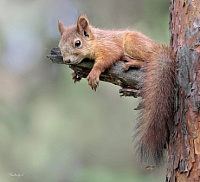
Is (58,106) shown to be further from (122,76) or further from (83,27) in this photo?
(122,76)

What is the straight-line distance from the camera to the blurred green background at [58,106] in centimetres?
461

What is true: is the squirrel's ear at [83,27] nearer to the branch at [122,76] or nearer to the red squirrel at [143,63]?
the red squirrel at [143,63]

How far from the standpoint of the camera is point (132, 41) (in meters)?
2.64

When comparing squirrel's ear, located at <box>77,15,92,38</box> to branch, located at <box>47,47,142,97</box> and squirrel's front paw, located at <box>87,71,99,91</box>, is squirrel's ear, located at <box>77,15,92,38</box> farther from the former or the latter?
squirrel's front paw, located at <box>87,71,99,91</box>

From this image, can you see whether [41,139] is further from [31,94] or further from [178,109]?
[178,109]

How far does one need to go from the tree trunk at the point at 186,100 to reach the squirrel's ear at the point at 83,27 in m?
0.63

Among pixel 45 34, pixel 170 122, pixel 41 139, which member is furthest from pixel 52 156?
pixel 170 122

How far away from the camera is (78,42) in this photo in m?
2.66

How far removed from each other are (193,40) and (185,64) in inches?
4.4

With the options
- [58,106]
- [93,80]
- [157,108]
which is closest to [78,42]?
[93,80]

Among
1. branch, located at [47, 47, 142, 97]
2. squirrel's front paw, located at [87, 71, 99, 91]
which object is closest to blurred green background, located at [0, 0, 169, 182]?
→ branch, located at [47, 47, 142, 97]

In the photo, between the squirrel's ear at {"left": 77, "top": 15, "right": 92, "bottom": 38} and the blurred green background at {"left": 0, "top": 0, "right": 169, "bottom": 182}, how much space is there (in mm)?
1629

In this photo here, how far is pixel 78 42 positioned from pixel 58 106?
2.53m

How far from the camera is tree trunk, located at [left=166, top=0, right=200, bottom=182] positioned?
2.03 m
